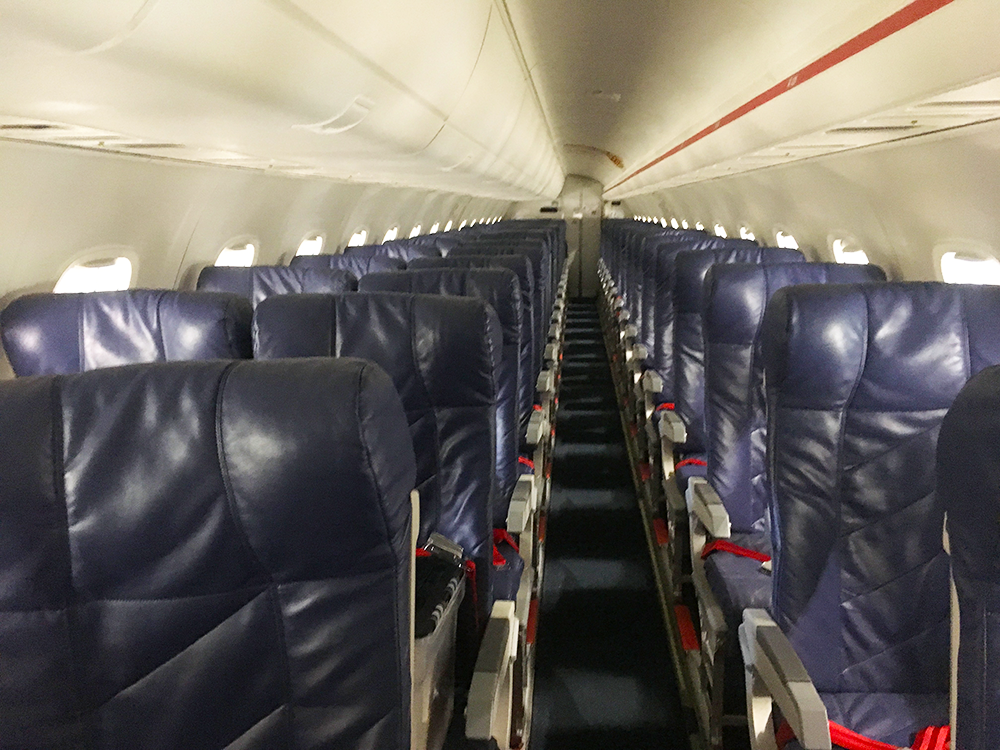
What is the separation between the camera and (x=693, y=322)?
3967 mm

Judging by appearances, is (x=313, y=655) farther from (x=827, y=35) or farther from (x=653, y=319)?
(x=653, y=319)

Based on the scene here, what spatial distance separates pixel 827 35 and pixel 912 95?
0.67 metres

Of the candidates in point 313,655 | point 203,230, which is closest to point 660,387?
point 203,230

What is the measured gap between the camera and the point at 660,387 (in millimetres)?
4586

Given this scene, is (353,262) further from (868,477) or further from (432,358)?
(868,477)

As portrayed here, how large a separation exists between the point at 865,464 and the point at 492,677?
110cm

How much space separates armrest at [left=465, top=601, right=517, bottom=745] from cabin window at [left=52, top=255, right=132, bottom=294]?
221 centimetres

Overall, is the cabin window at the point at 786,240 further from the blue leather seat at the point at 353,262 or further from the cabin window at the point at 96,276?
the cabin window at the point at 96,276

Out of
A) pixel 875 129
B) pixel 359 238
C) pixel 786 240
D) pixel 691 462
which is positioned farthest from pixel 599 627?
pixel 359 238

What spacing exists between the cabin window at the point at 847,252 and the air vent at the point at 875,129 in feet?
5.93

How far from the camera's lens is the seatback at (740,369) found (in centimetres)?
298

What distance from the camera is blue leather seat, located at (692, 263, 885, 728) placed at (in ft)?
9.52

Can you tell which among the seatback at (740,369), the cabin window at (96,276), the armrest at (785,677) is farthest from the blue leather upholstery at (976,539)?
the cabin window at (96,276)

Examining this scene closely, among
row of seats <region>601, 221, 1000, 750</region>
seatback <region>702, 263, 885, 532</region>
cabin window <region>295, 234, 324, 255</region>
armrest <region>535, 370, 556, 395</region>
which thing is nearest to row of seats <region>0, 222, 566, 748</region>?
row of seats <region>601, 221, 1000, 750</region>
